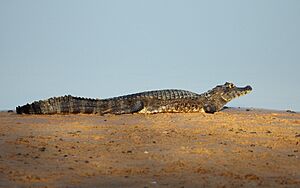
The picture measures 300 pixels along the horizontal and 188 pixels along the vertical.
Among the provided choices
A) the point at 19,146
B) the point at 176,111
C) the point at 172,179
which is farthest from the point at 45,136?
the point at 176,111

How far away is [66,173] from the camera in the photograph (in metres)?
8.41

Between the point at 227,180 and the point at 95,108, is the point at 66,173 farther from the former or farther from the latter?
the point at 95,108

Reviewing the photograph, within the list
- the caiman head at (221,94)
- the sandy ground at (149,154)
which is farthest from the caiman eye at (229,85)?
the sandy ground at (149,154)

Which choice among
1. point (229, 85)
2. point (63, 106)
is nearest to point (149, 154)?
point (63, 106)

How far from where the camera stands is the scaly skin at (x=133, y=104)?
18625 mm

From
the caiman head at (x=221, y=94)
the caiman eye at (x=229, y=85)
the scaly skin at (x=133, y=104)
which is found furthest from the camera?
the caiman eye at (x=229, y=85)

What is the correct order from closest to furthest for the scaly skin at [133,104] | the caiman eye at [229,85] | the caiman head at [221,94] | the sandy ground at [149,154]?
1. the sandy ground at [149,154]
2. the scaly skin at [133,104]
3. the caiman head at [221,94]
4. the caiman eye at [229,85]

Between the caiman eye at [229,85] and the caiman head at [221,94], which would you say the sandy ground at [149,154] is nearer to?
the caiman head at [221,94]

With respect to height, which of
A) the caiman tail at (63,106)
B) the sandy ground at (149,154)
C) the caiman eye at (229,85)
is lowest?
the sandy ground at (149,154)

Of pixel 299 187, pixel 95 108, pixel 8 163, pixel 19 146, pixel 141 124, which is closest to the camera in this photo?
pixel 299 187

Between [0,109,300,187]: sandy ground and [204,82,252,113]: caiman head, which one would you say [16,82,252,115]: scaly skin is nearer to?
[204,82,252,113]: caiman head

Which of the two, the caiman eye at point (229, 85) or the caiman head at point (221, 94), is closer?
→ the caiman head at point (221, 94)

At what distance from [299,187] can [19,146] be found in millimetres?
5068

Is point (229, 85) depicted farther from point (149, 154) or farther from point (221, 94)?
point (149, 154)
